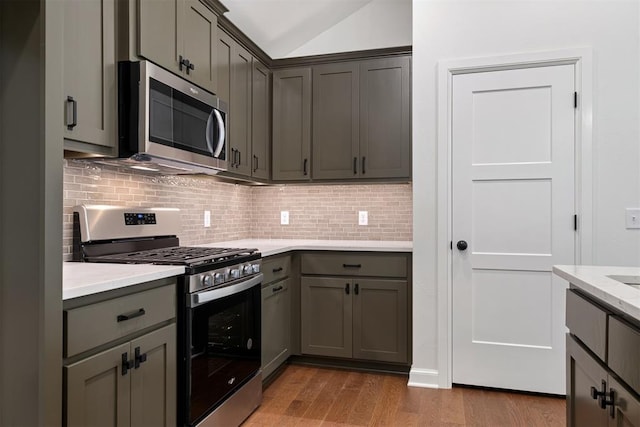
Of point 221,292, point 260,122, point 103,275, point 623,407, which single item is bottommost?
point 623,407

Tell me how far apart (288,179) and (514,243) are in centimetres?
174

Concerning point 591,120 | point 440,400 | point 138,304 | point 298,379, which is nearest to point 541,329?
point 440,400

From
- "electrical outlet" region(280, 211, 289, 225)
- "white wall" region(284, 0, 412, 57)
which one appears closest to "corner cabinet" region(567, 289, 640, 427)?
"electrical outlet" region(280, 211, 289, 225)

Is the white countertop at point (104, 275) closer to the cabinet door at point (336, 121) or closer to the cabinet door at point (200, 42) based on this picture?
the cabinet door at point (200, 42)

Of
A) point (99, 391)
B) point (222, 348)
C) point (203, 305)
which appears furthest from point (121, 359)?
point (222, 348)

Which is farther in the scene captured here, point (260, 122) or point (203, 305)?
point (260, 122)

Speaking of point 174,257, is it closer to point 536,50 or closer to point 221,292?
point 221,292

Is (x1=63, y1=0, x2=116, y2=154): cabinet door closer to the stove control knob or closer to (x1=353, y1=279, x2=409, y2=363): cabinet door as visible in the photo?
the stove control knob

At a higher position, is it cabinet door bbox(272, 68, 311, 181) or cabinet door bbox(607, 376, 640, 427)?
cabinet door bbox(272, 68, 311, 181)

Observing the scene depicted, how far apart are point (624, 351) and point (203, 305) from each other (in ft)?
5.03

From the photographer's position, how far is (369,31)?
3.73 meters

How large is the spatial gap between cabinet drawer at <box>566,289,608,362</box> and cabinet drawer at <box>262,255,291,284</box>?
5.49ft

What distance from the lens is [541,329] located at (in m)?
2.73

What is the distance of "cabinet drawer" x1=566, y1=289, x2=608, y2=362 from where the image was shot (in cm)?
132
